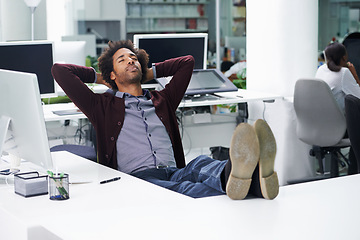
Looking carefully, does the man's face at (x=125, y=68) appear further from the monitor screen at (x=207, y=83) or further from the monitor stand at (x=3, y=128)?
the monitor screen at (x=207, y=83)

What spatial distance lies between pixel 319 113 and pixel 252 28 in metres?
1.00

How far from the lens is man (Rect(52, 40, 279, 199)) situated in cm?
254

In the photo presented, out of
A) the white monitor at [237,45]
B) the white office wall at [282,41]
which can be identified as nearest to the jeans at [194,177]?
the white office wall at [282,41]

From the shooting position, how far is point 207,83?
4543 millimetres

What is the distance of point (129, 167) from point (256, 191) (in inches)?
34.8

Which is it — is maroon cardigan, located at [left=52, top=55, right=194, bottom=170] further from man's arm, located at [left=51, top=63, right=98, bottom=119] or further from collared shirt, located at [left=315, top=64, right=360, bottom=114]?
collared shirt, located at [left=315, top=64, right=360, bottom=114]

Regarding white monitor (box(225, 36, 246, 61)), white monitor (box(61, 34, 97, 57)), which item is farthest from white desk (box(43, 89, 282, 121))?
white monitor (box(61, 34, 97, 57))

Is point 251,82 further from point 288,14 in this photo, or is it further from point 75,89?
point 75,89

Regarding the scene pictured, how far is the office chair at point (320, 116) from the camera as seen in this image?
14.0 feet

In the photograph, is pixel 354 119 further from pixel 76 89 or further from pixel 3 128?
pixel 3 128

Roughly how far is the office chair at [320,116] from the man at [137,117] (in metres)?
1.37

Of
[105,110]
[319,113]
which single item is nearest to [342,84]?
[319,113]

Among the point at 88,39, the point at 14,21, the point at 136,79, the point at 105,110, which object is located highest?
the point at 14,21

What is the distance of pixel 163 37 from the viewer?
14.6 ft
